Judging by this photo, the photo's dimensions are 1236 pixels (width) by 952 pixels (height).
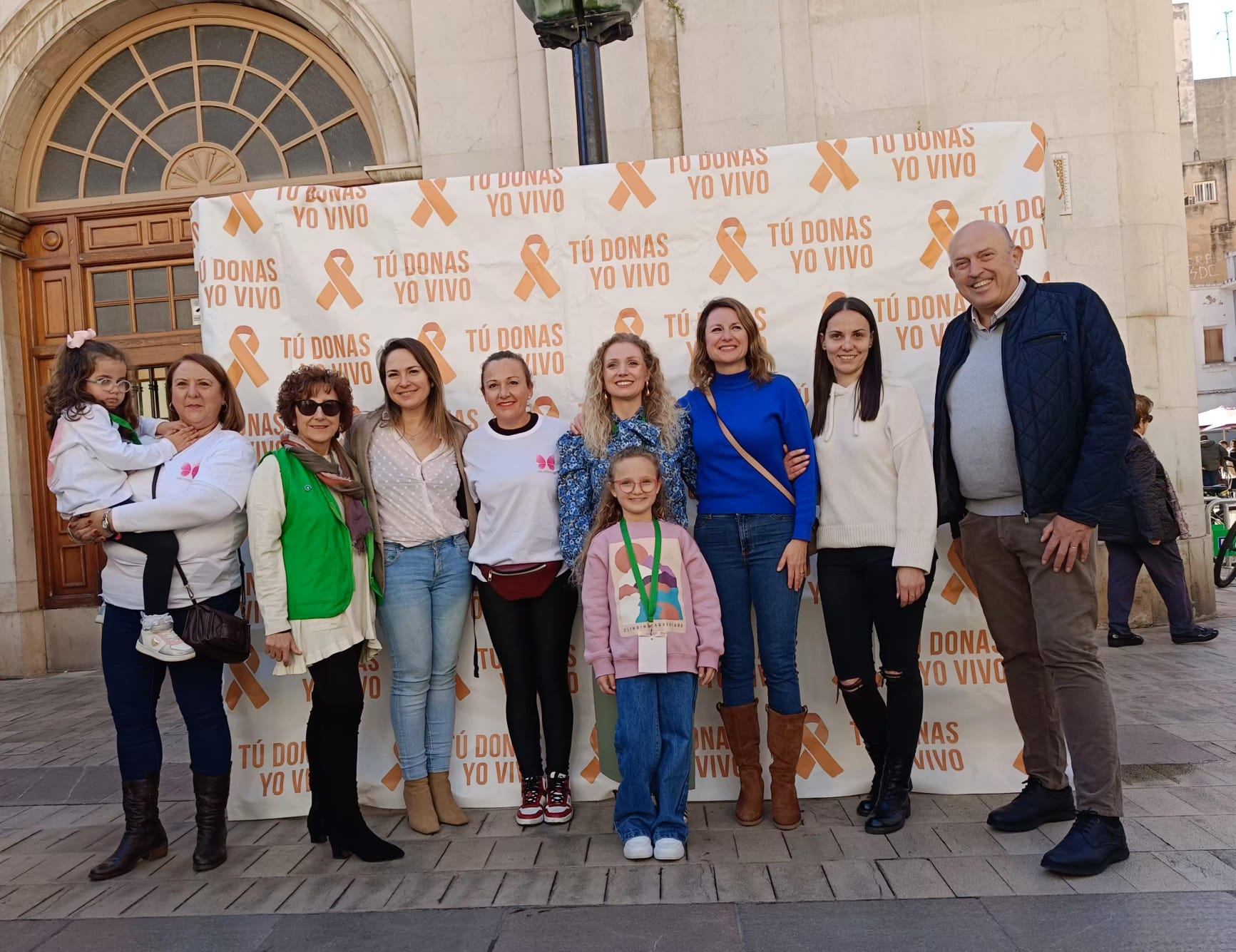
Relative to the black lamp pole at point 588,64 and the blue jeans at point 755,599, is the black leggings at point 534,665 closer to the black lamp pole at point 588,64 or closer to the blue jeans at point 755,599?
the blue jeans at point 755,599

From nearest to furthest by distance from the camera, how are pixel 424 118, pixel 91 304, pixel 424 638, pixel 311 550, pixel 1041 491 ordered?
pixel 1041 491 → pixel 311 550 → pixel 424 638 → pixel 424 118 → pixel 91 304

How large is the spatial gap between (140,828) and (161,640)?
796 mm

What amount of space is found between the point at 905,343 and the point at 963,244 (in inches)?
32.7

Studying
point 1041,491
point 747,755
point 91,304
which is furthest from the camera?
point 91,304

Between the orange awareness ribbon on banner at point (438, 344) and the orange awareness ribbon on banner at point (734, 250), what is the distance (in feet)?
4.38

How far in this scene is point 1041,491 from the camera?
3527mm

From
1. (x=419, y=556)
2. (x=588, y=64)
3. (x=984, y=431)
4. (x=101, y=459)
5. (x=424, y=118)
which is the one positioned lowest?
(x=419, y=556)

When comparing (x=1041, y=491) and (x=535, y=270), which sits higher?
(x=535, y=270)

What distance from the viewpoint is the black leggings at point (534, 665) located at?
412 cm

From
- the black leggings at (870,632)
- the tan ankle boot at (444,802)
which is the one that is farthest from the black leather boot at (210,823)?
the black leggings at (870,632)

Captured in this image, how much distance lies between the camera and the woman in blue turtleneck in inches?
155

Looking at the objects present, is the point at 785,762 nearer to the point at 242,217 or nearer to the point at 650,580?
the point at 650,580

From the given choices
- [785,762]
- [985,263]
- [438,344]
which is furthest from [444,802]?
[985,263]

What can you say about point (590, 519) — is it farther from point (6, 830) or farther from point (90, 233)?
point (90, 233)
